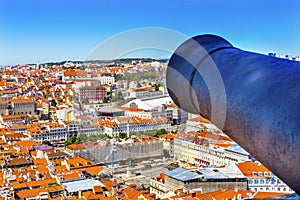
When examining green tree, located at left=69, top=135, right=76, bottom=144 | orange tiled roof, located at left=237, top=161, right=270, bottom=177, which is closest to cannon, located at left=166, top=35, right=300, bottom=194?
orange tiled roof, located at left=237, top=161, right=270, bottom=177

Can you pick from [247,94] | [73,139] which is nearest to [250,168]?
[73,139]

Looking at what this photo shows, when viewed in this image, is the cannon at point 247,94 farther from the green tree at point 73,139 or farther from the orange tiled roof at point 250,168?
the green tree at point 73,139

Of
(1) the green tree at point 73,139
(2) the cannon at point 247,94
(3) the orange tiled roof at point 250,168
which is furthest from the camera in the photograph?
(1) the green tree at point 73,139

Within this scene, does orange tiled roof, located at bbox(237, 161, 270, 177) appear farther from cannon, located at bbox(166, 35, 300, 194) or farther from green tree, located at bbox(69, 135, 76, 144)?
cannon, located at bbox(166, 35, 300, 194)

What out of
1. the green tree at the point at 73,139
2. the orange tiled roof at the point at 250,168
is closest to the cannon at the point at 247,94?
the orange tiled roof at the point at 250,168

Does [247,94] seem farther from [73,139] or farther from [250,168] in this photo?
[73,139]

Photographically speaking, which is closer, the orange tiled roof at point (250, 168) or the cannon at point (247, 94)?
the cannon at point (247, 94)

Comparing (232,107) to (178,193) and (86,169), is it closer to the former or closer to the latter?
(178,193)

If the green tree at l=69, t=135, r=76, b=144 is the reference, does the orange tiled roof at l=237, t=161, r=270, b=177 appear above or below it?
above

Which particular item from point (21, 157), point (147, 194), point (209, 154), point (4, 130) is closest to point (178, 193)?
point (147, 194)
